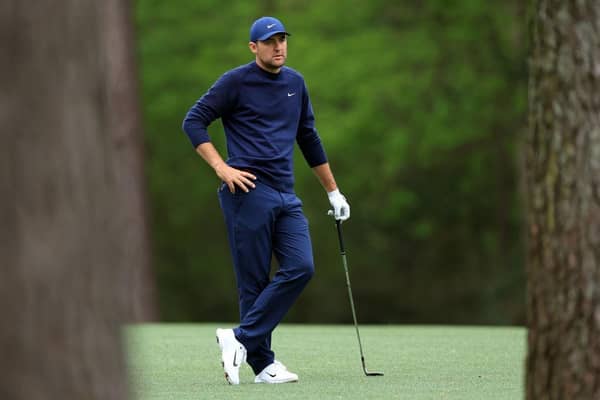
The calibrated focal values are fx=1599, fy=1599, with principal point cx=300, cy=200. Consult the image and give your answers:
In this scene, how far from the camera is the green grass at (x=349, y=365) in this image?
848 cm

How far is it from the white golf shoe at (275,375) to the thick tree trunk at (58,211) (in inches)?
194

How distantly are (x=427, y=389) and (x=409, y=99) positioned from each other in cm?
2127

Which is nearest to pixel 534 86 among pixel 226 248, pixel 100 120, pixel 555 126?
pixel 555 126

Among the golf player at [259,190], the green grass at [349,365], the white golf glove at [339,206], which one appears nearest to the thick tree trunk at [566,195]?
the green grass at [349,365]

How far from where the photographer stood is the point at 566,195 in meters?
5.71

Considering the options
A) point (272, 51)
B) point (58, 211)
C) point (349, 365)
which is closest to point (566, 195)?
point (58, 211)

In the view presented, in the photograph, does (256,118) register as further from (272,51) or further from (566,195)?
(566,195)

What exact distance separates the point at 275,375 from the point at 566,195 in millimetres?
3737

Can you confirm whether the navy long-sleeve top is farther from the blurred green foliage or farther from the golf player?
the blurred green foliage

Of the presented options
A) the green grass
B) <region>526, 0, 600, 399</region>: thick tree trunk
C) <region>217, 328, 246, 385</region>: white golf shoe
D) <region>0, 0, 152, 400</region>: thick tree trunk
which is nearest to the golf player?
<region>217, 328, 246, 385</region>: white golf shoe

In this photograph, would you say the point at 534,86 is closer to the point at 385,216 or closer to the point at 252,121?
the point at 252,121

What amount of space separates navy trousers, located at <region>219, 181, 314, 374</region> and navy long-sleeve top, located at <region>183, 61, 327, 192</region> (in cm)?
13

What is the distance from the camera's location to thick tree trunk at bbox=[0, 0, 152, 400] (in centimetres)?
385

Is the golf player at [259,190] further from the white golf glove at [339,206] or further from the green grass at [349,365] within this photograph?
the white golf glove at [339,206]
